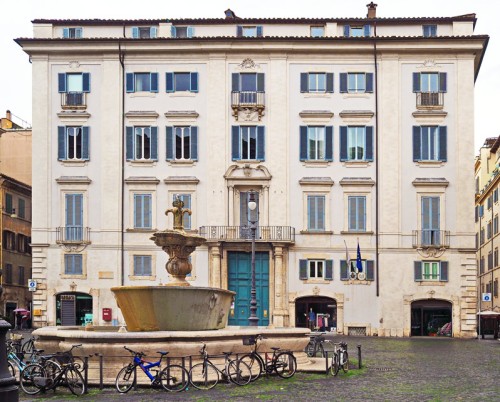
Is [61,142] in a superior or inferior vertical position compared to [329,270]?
superior

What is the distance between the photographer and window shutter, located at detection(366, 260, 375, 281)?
168 feet

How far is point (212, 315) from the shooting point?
2369 centimetres

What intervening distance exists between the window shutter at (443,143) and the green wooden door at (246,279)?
10.9 m

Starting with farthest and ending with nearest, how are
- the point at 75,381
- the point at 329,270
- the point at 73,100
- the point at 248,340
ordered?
the point at 73,100
the point at 329,270
the point at 248,340
the point at 75,381

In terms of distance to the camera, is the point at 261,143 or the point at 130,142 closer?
the point at 261,143

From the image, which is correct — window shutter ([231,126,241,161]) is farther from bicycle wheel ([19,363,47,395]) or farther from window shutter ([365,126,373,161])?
bicycle wheel ([19,363,47,395])

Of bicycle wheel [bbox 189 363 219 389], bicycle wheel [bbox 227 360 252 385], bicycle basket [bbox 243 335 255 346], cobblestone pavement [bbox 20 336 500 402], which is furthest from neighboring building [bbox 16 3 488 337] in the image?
bicycle wheel [bbox 189 363 219 389]

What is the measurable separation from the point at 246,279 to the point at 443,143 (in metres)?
13.0

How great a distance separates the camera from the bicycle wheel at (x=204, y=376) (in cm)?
1940

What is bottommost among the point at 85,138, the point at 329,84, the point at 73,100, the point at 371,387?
the point at 371,387

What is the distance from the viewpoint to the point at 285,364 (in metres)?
21.5

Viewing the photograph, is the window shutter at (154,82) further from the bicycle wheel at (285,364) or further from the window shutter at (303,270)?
the bicycle wheel at (285,364)

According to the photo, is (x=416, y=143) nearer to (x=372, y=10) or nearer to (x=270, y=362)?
(x=372, y=10)

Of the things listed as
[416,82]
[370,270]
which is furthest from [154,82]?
[370,270]
